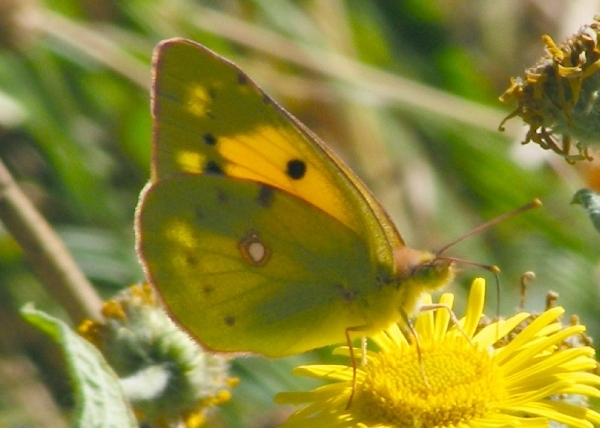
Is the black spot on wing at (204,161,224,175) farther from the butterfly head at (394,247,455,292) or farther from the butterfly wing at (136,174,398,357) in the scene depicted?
the butterfly head at (394,247,455,292)

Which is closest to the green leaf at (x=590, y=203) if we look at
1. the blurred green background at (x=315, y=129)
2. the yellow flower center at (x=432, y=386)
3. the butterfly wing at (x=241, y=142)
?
the yellow flower center at (x=432, y=386)

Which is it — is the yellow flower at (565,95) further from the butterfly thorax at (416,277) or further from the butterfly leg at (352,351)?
the butterfly leg at (352,351)

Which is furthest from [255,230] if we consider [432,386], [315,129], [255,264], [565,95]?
[315,129]

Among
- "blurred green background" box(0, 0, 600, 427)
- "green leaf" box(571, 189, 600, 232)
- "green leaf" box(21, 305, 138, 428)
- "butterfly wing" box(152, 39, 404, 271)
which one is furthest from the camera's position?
"blurred green background" box(0, 0, 600, 427)

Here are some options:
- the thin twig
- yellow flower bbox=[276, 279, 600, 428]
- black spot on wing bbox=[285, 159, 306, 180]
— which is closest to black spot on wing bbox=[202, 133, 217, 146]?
black spot on wing bbox=[285, 159, 306, 180]

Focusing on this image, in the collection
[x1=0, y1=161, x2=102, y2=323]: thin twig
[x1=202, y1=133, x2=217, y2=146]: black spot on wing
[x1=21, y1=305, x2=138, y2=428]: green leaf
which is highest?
[x1=202, y1=133, x2=217, y2=146]: black spot on wing

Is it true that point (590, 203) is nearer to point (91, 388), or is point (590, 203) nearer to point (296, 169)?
point (296, 169)

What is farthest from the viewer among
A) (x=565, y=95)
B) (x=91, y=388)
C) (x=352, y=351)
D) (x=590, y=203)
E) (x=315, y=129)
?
(x=315, y=129)
